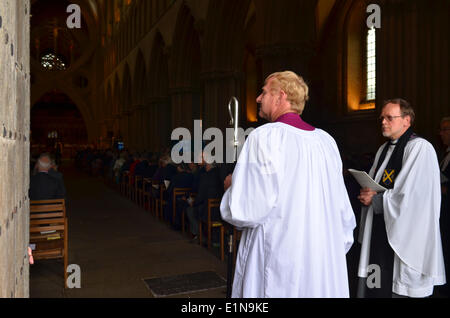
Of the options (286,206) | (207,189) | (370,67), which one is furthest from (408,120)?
(370,67)

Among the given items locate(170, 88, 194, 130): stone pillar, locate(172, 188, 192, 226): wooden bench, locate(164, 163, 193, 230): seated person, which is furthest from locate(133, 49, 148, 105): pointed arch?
locate(172, 188, 192, 226): wooden bench

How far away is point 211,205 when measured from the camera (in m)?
5.83

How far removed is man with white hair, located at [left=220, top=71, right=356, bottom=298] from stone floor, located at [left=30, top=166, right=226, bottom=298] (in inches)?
84.1

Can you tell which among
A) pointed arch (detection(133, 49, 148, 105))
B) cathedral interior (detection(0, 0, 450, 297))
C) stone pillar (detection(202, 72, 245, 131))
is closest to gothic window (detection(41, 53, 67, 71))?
cathedral interior (detection(0, 0, 450, 297))

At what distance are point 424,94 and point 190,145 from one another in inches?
283

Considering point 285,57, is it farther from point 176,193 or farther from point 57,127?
point 57,127

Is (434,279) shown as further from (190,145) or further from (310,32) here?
(190,145)

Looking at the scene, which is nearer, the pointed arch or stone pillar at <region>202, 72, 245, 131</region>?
stone pillar at <region>202, 72, 245, 131</region>

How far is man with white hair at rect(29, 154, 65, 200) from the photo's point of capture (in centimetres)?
521

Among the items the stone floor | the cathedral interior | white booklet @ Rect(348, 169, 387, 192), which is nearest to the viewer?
the cathedral interior

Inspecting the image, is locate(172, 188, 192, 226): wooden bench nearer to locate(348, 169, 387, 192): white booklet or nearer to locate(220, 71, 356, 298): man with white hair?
locate(348, 169, 387, 192): white booklet

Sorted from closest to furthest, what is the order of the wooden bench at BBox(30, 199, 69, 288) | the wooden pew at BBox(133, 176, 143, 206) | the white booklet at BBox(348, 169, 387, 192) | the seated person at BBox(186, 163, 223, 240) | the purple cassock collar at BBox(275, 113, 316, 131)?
1. the purple cassock collar at BBox(275, 113, 316, 131)
2. the white booklet at BBox(348, 169, 387, 192)
3. the wooden bench at BBox(30, 199, 69, 288)
4. the seated person at BBox(186, 163, 223, 240)
5. the wooden pew at BBox(133, 176, 143, 206)

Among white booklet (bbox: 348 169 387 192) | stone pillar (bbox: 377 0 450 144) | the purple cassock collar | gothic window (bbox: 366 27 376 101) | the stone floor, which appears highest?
gothic window (bbox: 366 27 376 101)

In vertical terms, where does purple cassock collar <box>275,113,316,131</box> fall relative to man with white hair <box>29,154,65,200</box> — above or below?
above
